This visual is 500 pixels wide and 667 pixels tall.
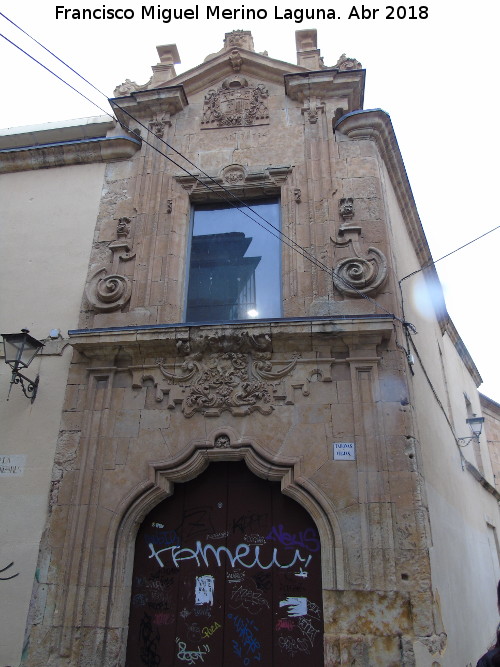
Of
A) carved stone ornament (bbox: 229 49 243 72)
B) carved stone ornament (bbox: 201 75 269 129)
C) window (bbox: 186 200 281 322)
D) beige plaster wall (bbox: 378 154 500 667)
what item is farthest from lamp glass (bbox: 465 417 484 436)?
carved stone ornament (bbox: 229 49 243 72)

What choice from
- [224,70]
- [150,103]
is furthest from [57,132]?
[224,70]

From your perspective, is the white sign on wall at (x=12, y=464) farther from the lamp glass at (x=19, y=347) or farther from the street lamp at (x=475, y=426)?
the street lamp at (x=475, y=426)

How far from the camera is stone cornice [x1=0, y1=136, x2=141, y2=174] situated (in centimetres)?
696

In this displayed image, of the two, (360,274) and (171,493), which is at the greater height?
(360,274)

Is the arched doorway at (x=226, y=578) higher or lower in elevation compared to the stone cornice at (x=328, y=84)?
lower

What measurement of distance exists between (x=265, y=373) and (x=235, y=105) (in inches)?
155

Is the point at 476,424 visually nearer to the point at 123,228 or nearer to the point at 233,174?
the point at 233,174

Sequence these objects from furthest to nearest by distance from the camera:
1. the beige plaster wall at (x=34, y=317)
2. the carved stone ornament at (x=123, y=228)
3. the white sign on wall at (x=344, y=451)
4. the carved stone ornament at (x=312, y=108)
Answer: the carved stone ornament at (x=312, y=108), the carved stone ornament at (x=123, y=228), the beige plaster wall at (x=34, y=317), the white sign on wall at (x=344, y=451)

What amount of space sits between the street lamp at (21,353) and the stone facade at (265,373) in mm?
404

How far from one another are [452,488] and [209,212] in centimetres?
504

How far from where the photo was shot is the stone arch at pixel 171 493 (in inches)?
180

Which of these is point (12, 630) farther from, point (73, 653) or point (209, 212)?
point (209, 212)

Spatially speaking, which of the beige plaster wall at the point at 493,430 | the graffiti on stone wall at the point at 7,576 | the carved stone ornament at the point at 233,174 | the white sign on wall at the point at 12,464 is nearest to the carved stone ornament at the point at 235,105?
the carved stone ornament at the point at 233,174

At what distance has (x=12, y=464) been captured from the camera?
17.6 ft
